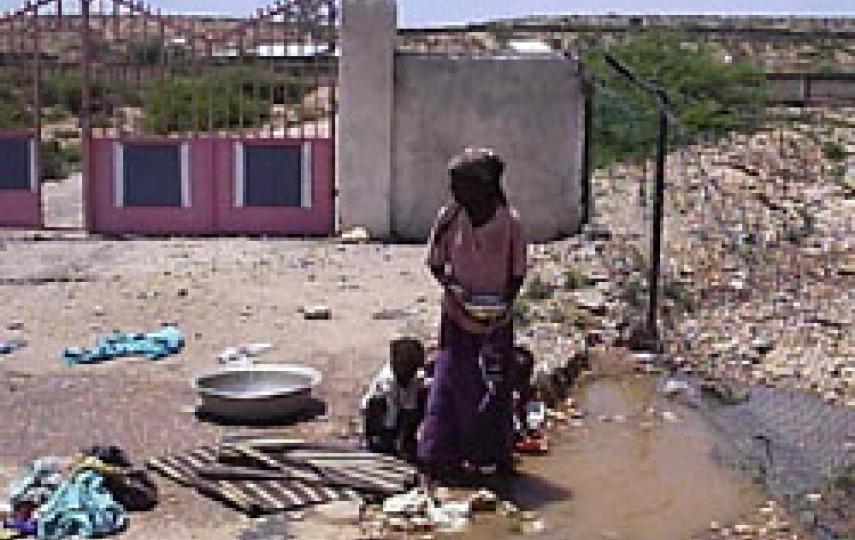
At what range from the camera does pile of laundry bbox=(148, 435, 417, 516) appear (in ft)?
22.8

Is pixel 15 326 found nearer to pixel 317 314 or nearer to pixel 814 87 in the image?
pixel 317 314

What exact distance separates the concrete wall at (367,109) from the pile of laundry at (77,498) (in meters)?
7.90

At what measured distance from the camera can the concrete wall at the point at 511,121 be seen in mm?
14539

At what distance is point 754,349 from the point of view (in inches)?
401

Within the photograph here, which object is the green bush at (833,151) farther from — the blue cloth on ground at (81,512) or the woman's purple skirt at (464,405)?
the blue cloth on ground at (81,512)

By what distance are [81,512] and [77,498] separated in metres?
0.09

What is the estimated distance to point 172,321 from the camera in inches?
439

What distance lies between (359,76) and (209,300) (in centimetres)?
363

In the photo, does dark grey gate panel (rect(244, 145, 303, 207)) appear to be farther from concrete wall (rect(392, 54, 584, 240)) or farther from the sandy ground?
concrete wall (rect(392, 54, 584, 240))

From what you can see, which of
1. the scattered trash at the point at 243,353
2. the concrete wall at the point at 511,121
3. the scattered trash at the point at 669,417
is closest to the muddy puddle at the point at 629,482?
the scattered trash at the point at 669,417

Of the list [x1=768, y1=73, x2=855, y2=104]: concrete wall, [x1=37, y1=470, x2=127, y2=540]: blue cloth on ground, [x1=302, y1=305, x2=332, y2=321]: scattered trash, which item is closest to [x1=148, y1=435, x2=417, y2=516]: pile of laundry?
[x1=37, y1=470, x2=127, y2=540]: blue cloth on ground

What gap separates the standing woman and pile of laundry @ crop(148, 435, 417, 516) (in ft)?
0.88

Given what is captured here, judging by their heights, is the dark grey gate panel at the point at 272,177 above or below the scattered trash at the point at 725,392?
above

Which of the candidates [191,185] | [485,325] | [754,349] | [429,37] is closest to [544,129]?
[191,185]
